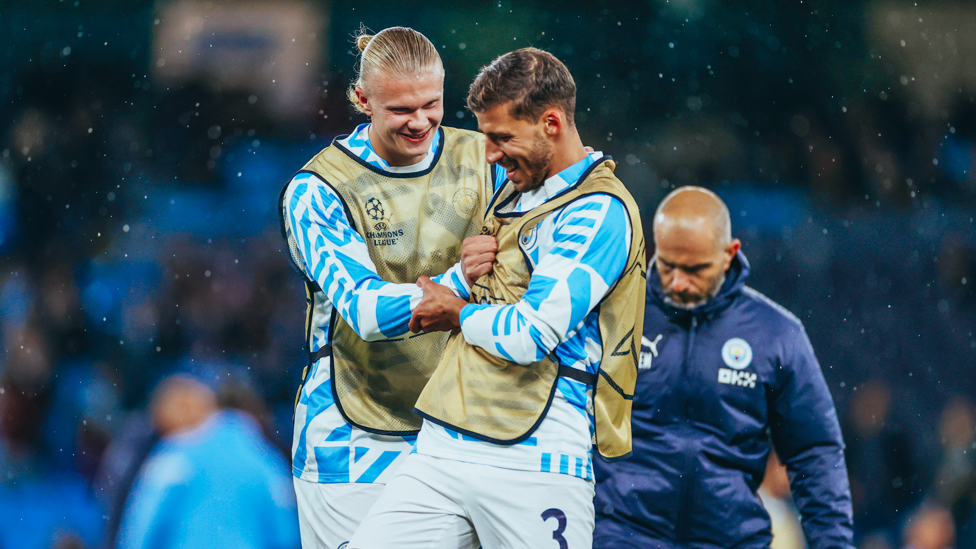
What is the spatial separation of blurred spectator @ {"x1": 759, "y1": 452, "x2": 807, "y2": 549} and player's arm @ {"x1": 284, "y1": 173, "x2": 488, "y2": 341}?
Answer: 3.48m

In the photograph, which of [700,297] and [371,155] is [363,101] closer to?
[371,155]

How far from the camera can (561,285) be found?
1.90 m

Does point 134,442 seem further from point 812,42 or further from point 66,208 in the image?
point 812,42

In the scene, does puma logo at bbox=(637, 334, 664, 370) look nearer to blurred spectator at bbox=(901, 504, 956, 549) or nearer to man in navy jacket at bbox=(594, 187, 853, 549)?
man in navy jacket at bbox=(594, 187, 853, 549)

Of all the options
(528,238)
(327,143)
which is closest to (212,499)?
(528,238)

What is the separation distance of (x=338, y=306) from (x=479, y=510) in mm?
633

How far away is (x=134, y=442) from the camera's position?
6.00 m

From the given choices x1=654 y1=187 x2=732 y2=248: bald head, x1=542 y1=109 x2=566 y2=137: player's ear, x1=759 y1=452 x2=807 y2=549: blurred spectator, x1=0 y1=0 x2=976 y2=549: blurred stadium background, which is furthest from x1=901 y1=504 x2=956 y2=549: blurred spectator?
x1=542 y1=109 x2=566 y2=137: player's ear

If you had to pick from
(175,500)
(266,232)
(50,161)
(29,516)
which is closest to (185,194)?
(266,232)

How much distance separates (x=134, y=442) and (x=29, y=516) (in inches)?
38.1

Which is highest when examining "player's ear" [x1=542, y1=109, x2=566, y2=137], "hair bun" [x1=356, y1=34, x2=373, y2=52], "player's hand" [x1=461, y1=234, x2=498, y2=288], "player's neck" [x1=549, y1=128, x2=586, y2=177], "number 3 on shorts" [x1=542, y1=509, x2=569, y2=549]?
"hair bun" [x1=356, y1=34, x2=373, y2=52]

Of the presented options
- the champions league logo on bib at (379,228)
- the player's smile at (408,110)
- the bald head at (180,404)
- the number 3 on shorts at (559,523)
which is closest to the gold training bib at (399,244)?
the champions league logo on bib at (379,228)

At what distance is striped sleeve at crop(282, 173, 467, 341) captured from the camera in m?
2.18

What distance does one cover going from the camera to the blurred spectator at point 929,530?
596 cm
